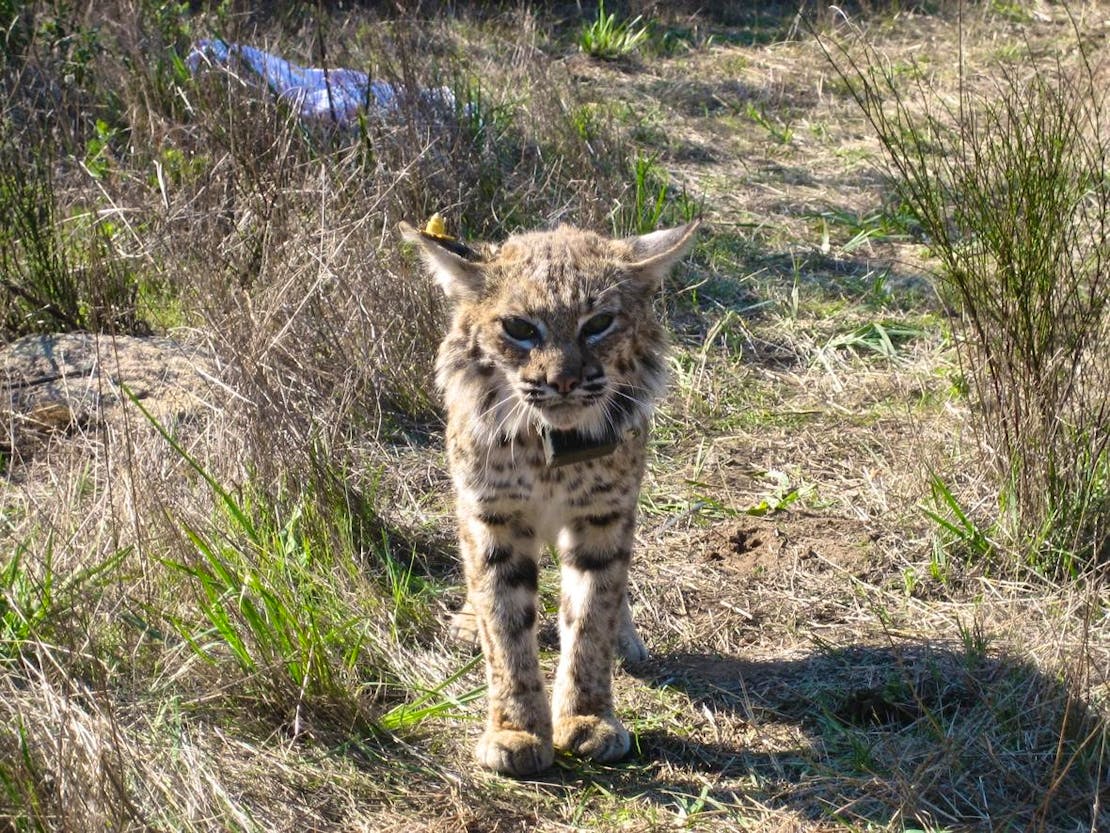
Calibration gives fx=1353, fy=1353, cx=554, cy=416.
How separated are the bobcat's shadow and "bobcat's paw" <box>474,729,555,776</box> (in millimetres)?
92

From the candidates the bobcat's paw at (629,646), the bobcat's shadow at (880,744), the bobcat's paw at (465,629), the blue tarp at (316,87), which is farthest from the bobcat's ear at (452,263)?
the blue tarp at (316,87)

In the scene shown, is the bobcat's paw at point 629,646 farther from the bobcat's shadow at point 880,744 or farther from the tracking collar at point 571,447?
the tracking collar at point 571,447

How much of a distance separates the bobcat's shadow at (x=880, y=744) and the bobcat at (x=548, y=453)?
241mm

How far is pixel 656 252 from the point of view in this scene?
13.1 ft

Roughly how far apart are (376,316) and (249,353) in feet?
3.07

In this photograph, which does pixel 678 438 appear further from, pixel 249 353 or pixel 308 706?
pixel 308 706

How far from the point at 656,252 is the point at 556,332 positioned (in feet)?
1.63

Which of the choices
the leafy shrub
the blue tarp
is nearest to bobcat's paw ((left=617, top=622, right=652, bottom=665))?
the blue tarp

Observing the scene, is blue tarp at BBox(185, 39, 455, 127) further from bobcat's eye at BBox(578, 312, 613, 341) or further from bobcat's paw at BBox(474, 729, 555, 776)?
bobcat's paw at BBox(474, 729, 555, 776)

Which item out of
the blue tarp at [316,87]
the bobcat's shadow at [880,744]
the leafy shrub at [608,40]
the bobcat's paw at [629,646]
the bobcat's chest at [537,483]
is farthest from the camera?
the leafy shrub at [608,40]

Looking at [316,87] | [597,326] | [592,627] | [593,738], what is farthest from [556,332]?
[316,87]

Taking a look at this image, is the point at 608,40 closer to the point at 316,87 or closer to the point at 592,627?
the point at 316,87

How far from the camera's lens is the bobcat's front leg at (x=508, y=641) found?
12.0ft

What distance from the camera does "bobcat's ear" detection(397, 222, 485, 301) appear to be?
3.86 meters
